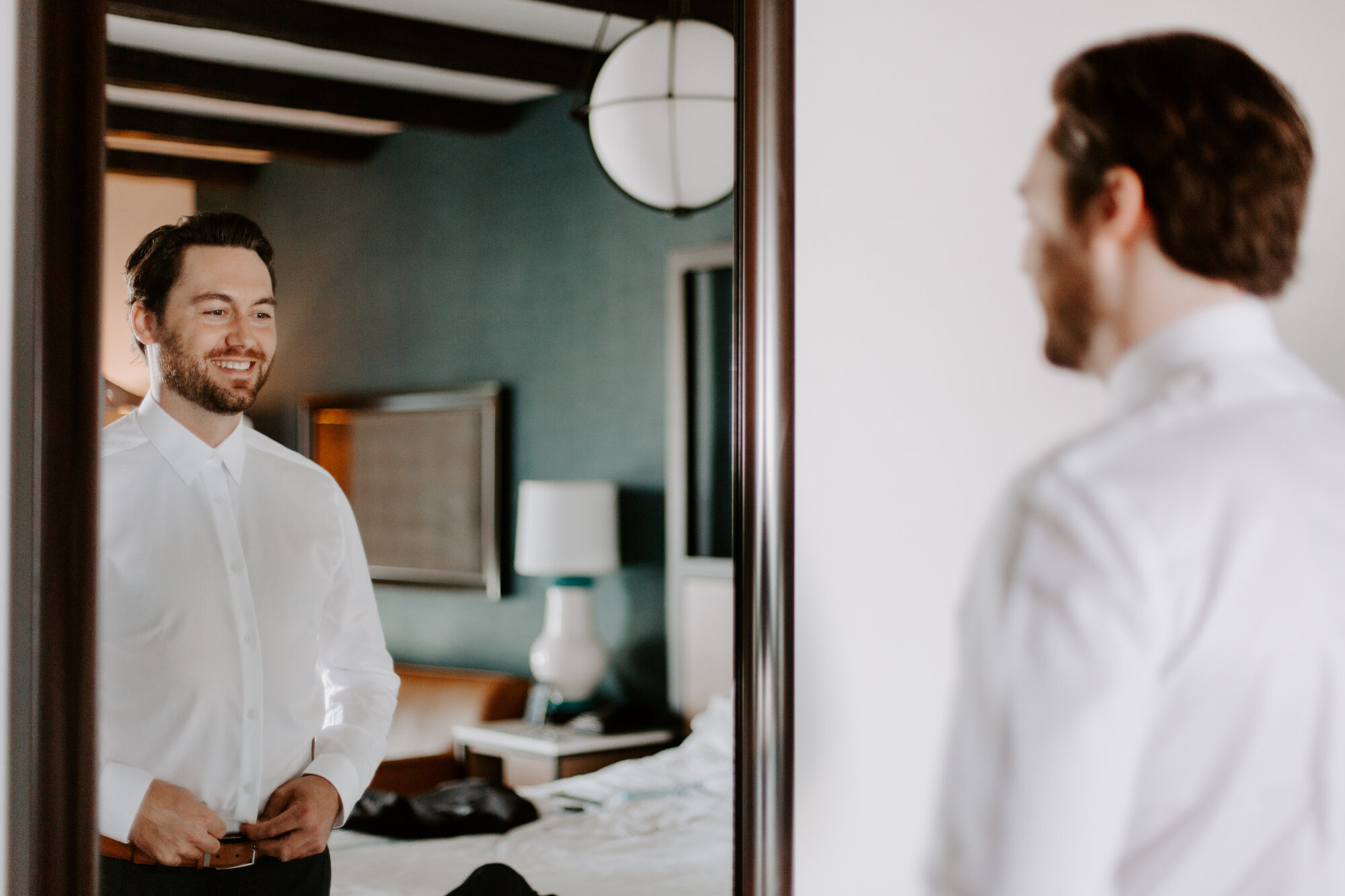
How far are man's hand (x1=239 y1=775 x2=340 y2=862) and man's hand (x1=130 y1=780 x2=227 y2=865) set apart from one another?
1.2 inches

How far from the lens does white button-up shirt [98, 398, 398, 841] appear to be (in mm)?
970

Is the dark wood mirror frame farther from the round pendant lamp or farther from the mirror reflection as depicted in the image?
the round pendant lamp

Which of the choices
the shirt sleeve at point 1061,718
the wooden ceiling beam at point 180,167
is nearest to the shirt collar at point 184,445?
the wooden ceiling beam at point 180,167

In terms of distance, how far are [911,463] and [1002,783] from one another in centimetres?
53

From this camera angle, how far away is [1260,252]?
1.10 metres

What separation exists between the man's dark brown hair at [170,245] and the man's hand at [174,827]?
14.4 inches

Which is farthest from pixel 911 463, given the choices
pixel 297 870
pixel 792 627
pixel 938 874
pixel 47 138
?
pixel 47 138

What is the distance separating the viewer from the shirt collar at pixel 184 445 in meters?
1.00

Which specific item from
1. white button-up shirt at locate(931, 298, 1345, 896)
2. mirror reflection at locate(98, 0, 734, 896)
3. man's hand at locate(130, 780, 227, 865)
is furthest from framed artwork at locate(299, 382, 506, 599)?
white button-up shirt at locate(931, 298, 1345, 896)

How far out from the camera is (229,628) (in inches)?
39.4

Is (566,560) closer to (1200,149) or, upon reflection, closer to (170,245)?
(170,245)

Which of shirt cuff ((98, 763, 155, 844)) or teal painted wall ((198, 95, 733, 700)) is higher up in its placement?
teal painted wall ((198, 95, 733, 700))

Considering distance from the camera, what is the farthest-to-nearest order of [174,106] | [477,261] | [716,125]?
[716,125] < [477,261] < [174,106]

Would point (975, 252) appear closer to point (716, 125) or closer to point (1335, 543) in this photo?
point (716, 125)
